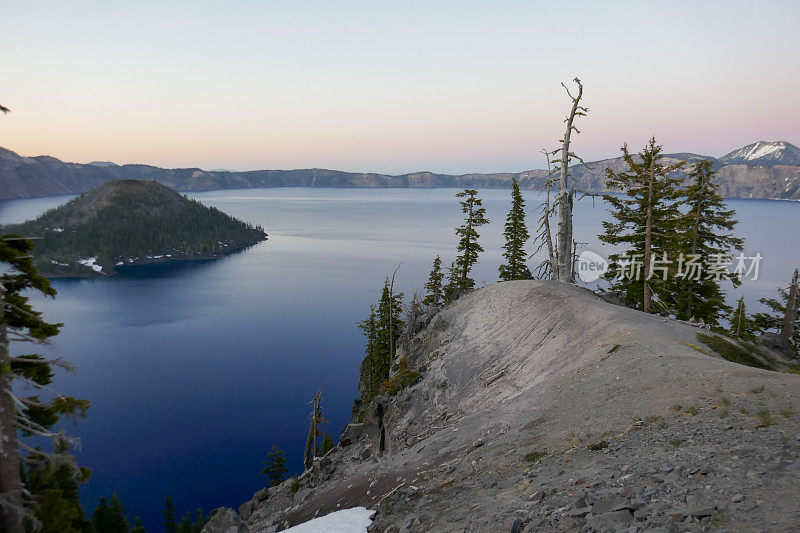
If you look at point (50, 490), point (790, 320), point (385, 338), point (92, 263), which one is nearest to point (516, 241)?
point (385, 338)

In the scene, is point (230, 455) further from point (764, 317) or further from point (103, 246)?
point (103, 246)

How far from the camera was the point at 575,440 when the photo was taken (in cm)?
1187

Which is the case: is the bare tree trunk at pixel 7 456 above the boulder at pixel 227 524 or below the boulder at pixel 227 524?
above

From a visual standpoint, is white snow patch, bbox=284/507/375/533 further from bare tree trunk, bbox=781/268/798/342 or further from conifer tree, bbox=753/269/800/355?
bare tree trunk, bbox=781/268/798/342

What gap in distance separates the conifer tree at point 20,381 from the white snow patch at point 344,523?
283 inches

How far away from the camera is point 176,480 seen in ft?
149

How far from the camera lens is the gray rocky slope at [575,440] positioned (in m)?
7.21

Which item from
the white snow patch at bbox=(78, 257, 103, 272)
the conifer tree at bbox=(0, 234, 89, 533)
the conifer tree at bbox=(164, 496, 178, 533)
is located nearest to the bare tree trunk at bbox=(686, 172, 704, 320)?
the conifer tree at bbox=(0, 234, 89, 533)

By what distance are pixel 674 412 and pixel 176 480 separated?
5060 cm

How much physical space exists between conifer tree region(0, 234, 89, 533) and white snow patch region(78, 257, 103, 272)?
646ft

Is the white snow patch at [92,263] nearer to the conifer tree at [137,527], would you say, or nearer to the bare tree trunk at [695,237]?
the conifer tree at [137,527]

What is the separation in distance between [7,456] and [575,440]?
14658 mm

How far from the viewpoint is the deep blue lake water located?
4700 cm

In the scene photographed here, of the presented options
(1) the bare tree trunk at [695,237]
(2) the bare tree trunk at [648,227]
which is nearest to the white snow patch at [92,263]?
(2) the bare tree trunk at [648,227]
